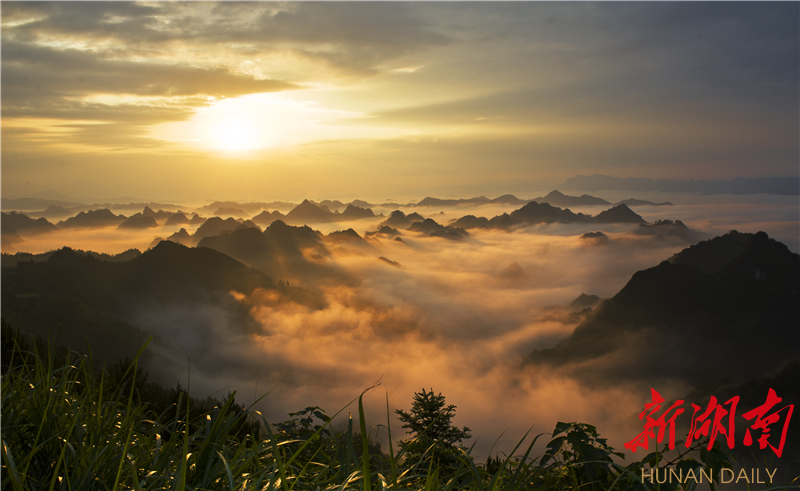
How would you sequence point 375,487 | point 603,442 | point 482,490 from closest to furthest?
point 482,490
point 375,487
point 603,442

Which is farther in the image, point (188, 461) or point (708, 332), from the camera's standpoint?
point (708, 332)

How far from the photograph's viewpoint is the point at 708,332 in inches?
7146

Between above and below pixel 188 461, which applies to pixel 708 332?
below

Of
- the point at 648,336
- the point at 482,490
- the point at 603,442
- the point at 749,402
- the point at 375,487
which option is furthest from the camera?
the point at 648,336

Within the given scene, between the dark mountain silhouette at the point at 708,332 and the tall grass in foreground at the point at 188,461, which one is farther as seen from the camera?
the dark mountain silhouette at the point at 708,332

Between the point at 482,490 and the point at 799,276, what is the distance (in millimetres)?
261836

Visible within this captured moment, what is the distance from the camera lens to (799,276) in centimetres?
19150

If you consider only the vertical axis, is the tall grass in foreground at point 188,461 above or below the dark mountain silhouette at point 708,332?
above

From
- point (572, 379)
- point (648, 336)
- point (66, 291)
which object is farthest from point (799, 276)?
point (66, 291)

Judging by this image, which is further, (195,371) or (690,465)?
(195,371)

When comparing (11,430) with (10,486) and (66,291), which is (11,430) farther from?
(66,291)

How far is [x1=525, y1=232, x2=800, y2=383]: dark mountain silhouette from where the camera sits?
6521 inches

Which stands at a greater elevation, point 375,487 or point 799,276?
point 375,487

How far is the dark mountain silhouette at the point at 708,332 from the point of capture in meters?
166
